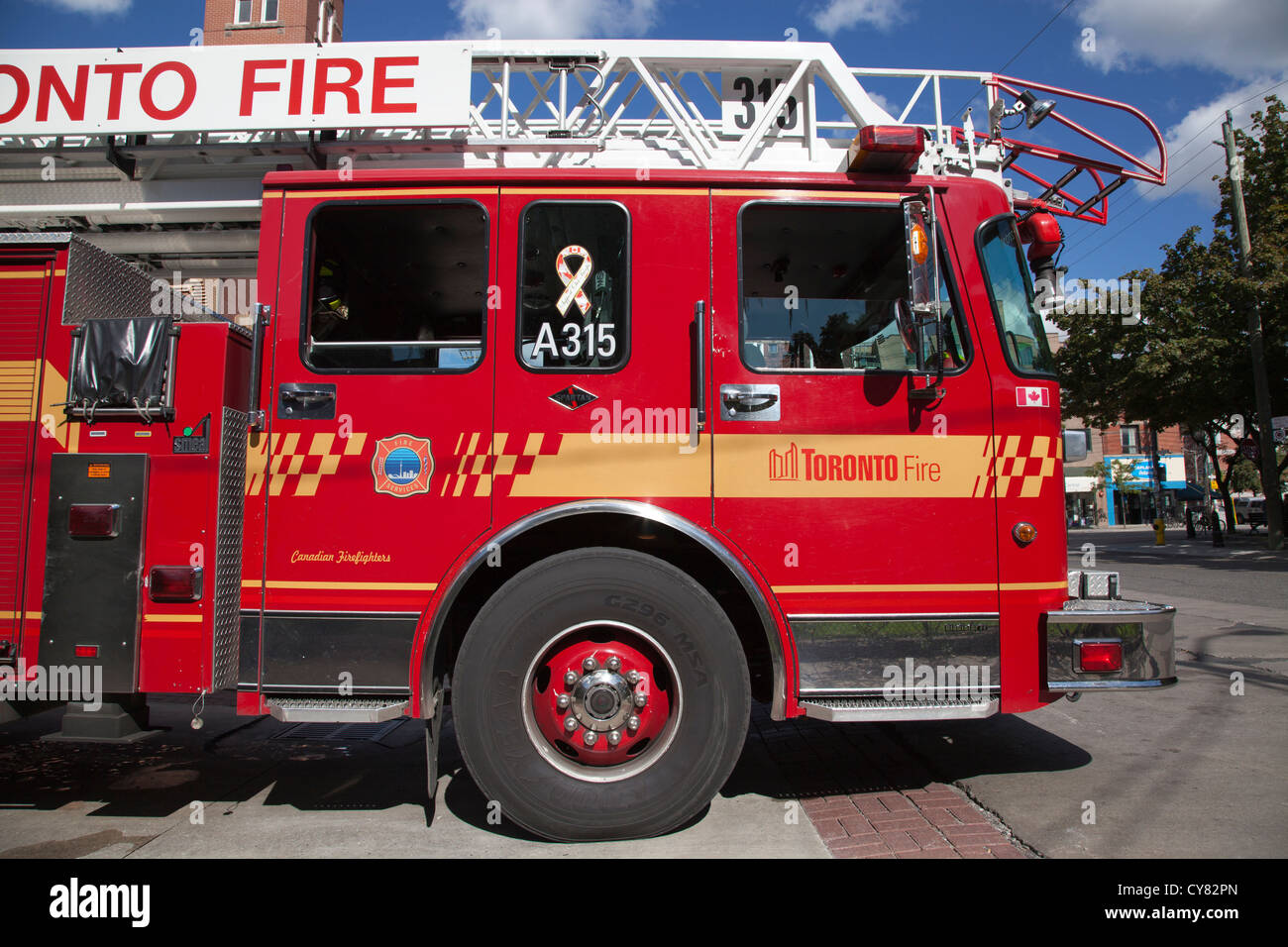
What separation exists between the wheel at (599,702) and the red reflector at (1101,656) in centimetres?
147

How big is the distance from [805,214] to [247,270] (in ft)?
10.4

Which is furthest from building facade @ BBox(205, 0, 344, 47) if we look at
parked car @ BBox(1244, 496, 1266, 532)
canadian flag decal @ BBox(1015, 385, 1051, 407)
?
parked car @ BBox(1244, 496, 1266, 532)

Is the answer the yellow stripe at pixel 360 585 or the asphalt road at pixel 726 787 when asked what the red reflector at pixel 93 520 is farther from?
the asphalt road at pixel 726 787

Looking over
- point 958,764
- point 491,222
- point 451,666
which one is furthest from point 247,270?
point 958,764

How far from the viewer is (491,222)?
335cm

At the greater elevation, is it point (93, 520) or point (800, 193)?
point (800, 193)

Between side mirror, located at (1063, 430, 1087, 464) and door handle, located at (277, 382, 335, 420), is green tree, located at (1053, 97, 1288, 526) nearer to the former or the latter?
side mirror, located at (1063, 430, 1087, 464)

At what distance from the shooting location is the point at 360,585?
3152 millimetres

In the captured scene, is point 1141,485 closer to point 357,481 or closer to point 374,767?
point 374,767

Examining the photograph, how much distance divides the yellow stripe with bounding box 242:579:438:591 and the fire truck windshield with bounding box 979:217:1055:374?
2.83 meters

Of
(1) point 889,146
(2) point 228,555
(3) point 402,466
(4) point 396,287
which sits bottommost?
(2) point 228,555

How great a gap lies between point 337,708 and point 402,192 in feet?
7.53

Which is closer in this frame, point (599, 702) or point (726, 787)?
point (599, 702)

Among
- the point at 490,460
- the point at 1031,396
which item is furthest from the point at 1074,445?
the point at 490,460
